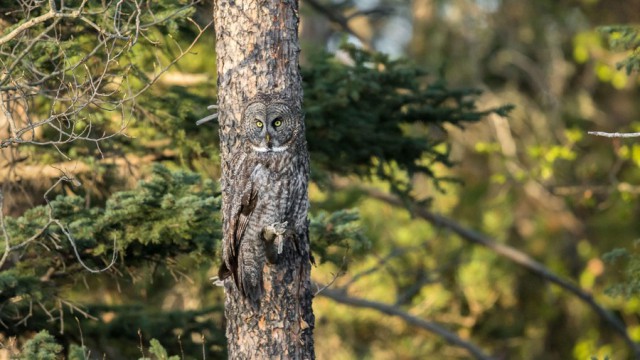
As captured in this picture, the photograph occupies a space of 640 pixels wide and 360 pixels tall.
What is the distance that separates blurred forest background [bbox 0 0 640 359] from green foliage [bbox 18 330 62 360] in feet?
0.04

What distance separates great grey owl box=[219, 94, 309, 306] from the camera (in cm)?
526

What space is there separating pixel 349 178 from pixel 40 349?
3436 millimetres

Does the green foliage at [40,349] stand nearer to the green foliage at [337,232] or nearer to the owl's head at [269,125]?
the owl's head at [269,125]

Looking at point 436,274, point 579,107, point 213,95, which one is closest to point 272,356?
point 213,95

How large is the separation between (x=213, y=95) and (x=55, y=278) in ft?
7.19

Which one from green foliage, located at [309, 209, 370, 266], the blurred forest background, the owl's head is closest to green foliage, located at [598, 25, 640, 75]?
the blurred forest background

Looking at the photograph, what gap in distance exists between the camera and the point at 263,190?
5250 millimetres

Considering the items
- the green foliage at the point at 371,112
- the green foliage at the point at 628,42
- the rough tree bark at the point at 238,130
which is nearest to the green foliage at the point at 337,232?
the green foliage at the point at 371,112

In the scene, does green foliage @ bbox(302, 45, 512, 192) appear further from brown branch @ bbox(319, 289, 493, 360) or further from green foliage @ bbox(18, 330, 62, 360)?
green foliage @ bbox(18, 330, 62, 360)

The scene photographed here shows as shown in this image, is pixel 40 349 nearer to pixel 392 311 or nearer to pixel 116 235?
pixel 116 235

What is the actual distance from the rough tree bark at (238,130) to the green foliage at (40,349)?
3.64 ft

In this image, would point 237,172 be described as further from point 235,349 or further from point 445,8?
point 445,8

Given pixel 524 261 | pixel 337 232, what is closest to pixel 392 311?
pixel 524 261

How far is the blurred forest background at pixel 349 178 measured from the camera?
20.7ft
